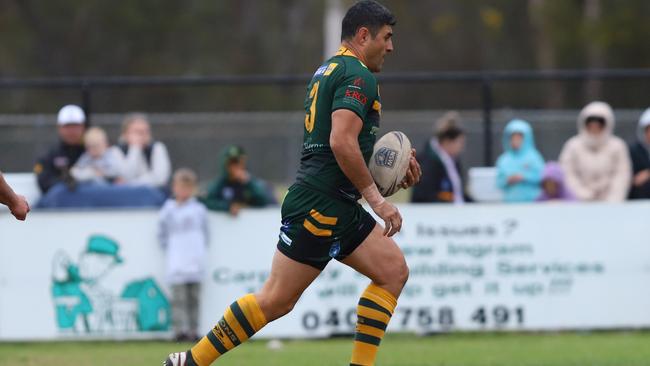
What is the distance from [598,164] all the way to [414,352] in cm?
303

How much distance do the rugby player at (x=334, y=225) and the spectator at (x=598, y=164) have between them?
5643 millimetres

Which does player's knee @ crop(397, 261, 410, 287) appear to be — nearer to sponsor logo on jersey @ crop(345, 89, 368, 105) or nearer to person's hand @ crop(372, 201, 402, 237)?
person's hand @ crop(372, 201, 402, 237)

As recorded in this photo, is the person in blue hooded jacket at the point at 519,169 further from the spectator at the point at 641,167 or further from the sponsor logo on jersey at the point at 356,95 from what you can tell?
the sponsor logo on jersey at the point at 356,95

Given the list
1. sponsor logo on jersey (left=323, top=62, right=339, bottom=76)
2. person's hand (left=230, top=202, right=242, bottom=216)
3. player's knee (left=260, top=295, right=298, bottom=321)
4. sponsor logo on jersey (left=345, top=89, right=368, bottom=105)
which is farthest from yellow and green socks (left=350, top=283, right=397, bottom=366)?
person's hand (left=230, top=202, right=242, bottom=216)

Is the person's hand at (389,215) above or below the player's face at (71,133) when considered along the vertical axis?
below

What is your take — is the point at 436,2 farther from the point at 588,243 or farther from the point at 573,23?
the point at 588,243

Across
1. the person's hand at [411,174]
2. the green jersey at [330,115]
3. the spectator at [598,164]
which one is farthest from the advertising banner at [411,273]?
the green jersey at [330,115]

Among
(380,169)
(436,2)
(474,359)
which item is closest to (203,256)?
(474,359)

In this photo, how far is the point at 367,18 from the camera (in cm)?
726

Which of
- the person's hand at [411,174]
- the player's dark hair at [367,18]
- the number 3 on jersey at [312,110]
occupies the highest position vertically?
the player's dark hair at [367,18]

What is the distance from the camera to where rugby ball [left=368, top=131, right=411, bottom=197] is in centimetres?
733

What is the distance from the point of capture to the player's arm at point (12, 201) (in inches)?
283

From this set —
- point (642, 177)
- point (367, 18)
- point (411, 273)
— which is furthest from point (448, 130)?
point (367, 18)

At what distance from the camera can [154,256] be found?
39.5 ft
